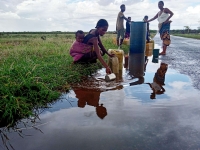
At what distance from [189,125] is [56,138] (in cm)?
133

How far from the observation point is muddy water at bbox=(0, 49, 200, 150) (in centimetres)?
188

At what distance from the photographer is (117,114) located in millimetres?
2482

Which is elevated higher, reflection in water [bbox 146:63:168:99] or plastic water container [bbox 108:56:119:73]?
plastic water container [bbox 108:56:119:73]

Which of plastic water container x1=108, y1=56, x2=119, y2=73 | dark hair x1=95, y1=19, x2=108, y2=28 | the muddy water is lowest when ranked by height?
the muddy water

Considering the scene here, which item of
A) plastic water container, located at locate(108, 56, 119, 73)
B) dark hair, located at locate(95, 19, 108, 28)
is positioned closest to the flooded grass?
plastic water container, located at locate(108, 56, 119, 73)

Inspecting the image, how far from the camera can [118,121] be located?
90.5 inches

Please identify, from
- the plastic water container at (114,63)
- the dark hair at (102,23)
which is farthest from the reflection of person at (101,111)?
the dark hair at (102,23)

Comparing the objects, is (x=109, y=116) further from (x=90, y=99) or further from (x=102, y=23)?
(x=102, y=23)

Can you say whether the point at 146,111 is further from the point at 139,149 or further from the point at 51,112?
the point at 51,112

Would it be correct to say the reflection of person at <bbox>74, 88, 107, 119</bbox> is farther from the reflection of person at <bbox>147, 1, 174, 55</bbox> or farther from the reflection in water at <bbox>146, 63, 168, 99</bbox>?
the reflection of person at <bbox>147, 1, 174, 55</bbox>

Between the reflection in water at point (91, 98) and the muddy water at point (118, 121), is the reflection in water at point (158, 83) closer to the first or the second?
the muddy water at point (118, 121)

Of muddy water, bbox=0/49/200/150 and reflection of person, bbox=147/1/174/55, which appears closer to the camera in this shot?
muddy water, bbox=0/49/200/150

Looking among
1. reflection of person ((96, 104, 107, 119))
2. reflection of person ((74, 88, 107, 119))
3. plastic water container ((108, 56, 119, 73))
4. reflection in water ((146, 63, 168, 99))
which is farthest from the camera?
plastic water container ((108, 56, 119, 73))

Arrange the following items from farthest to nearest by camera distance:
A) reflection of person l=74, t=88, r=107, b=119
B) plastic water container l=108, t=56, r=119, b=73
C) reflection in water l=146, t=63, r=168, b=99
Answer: plastic water container l=108, t=56, r=119, b=73, reflection in water l=146, t=63, r=168, b=99, reflection of person l=74, t=88, r=107, b=119
